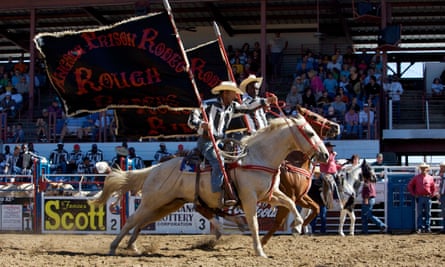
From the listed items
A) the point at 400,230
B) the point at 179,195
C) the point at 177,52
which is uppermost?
the point at 177,52

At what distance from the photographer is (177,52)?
1066 cm

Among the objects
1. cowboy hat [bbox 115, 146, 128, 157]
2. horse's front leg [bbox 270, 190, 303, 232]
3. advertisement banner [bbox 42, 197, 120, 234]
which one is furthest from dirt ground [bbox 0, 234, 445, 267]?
cowboy hat [bbox 115, 146, 128, 157]

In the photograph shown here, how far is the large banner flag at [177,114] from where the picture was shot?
38.5ft

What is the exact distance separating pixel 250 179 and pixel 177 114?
2654 millimetres

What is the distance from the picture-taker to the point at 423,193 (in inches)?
642

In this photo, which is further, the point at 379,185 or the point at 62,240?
the point at 379,185

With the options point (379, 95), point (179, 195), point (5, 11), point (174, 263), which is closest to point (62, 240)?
point (179, 195)

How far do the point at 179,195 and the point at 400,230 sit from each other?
7544 mm

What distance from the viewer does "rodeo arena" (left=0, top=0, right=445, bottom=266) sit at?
10422mm

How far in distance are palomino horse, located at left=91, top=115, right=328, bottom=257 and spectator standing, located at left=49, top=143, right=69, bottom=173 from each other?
9394mm

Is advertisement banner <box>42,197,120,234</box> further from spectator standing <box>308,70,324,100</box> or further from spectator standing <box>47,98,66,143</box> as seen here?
spectator standing <box>308,70,324,100</box>

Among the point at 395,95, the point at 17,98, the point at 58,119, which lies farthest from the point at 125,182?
the point at 17,98

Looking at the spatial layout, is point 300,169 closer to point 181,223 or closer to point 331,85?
point 181,223

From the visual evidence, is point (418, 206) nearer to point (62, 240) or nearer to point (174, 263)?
point (62, 240)
